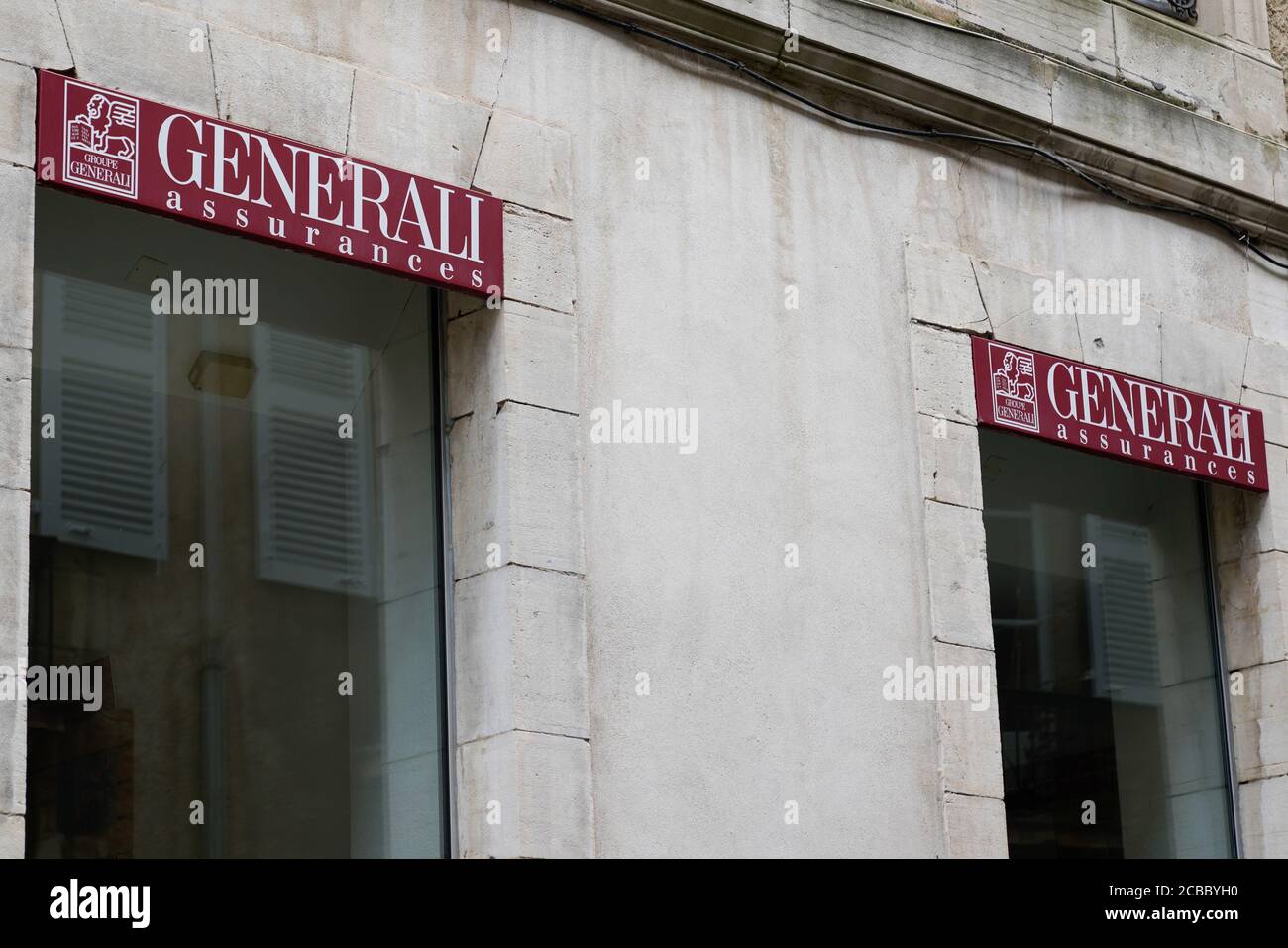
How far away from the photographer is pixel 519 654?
254 inches

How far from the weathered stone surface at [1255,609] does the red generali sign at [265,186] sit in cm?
361

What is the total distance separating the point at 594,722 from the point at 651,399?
1106 mm

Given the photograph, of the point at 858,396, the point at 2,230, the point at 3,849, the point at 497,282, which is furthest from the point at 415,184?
the point at 3,849

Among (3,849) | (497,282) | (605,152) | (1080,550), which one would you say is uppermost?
(605,152)

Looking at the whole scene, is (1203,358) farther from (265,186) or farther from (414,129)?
(265,186)

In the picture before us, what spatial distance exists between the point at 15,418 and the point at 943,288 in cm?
361

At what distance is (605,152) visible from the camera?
7.25 metres

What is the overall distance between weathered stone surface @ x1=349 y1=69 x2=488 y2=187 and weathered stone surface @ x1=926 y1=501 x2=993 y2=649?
2.11m

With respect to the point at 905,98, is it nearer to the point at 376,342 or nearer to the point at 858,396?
the point at 858,396

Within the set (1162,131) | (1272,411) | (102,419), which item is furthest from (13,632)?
(1272,411)
